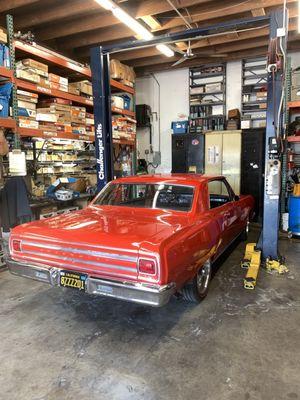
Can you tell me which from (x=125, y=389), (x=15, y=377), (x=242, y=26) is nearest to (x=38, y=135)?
(x=242, y=26)

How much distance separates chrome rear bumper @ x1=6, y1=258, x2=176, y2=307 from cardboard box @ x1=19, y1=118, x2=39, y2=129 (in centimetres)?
300

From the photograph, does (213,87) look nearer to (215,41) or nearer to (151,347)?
Result: (215,41)

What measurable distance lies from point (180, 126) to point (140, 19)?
10.7ft

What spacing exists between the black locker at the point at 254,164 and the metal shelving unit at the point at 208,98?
2.77ft

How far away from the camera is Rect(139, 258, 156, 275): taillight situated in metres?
2.23

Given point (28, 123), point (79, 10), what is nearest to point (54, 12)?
point (79, 10)

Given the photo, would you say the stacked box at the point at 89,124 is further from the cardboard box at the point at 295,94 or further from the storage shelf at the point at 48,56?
the cardboard box at the point at 295,94

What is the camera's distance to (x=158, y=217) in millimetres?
3117

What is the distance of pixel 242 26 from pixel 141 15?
1885mm

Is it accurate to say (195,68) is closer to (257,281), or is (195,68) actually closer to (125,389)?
(257,281)

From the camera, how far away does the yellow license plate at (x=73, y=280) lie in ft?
8.20

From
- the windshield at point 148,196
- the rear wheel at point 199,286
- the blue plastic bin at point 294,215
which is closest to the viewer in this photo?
the rear wheel at point 199,286

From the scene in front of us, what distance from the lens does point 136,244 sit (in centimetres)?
231

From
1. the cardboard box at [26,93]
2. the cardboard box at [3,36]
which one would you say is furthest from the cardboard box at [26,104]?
the cardboard box at [3,36]
